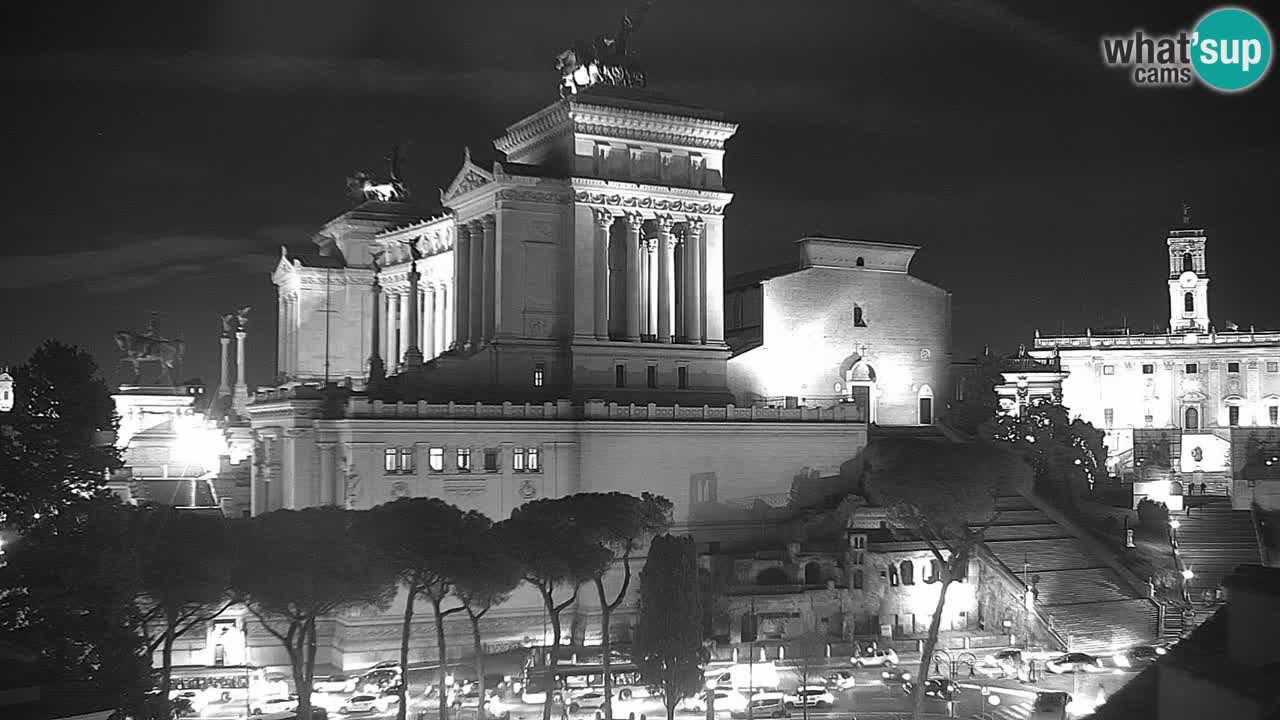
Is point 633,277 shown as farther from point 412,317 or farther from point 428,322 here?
point 428,322

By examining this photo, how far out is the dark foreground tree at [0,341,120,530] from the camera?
5506 cm

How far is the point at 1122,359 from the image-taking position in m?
136

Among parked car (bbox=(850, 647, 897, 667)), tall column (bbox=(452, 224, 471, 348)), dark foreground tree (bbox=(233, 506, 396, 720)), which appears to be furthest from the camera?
tall column (bbox=(452, 224, 471, 348))

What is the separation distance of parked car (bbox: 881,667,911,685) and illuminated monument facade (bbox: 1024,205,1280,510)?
65787mm

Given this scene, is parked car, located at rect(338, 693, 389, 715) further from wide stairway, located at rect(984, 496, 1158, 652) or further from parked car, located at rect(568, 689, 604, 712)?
wide stairway, located at rect(984, 496, 1158, 652)

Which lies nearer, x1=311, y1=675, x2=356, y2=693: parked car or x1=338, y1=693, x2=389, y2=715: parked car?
x1=338, y1=693, x2=389, y2=715: parked car

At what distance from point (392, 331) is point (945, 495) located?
50.2m

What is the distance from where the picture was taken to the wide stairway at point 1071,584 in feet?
225

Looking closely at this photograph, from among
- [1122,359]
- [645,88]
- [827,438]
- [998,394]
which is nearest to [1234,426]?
[1122,359]

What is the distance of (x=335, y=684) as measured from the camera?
204 feet

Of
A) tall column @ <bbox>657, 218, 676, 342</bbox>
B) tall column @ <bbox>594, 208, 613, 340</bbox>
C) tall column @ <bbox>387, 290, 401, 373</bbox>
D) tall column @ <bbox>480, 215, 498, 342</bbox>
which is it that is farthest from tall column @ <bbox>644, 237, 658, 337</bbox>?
tall column @ <bbox>387, 290, 401, 373</bbox>

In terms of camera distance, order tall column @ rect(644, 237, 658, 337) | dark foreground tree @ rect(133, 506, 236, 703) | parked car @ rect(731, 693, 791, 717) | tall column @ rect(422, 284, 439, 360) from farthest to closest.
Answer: tall column @ rect(422, 284, 439, 360) < tall column @ rect(644, 237, 658, 337) < parked car @ rect(731, 693, 791, 717) < dark foreground tree @ rect(133, 506, 236, 703)

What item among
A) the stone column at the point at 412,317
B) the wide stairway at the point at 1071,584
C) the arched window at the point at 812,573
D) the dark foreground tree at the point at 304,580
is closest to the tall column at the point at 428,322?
the stone column at the point at 412,317

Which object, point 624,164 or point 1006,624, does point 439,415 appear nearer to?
point 624,164
